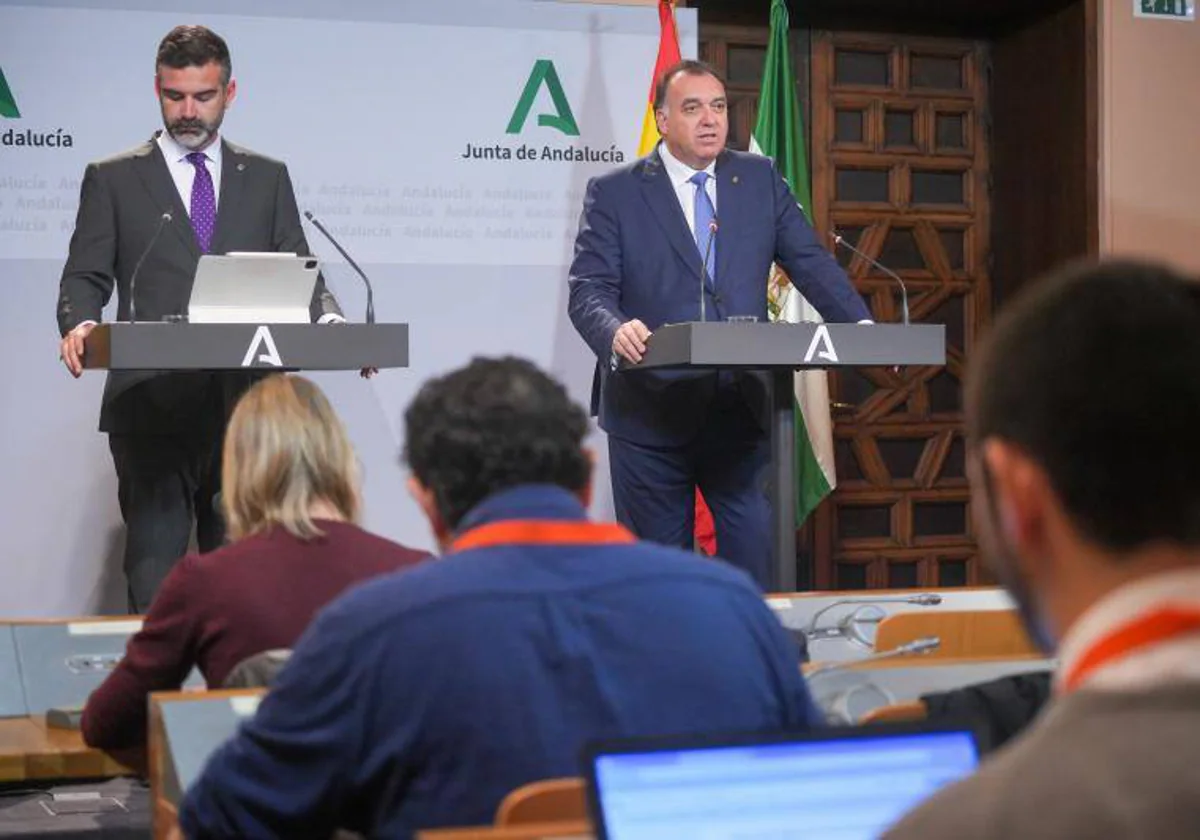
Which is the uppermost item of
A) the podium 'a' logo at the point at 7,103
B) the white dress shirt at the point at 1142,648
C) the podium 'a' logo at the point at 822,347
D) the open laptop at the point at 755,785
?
the podium 'a' logo at the point at 7,103

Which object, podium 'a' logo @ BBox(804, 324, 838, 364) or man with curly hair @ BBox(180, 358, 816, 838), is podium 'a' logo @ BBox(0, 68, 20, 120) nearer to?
podium 'a' logo @ BBox(804, 324, 838, 364)

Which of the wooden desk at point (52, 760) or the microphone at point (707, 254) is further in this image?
the microphone at point (707, 254)

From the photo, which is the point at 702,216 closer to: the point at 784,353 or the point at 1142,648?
the point at 784,353

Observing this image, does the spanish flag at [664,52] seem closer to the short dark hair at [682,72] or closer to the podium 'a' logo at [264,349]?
the short dark hair at [682,72]

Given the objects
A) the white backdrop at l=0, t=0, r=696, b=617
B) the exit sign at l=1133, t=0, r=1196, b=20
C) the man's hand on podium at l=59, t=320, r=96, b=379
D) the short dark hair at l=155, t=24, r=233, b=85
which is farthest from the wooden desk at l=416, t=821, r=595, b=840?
the exit sign at l=1133, t=0, r=1196, b=20

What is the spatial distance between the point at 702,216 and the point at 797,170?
187 centimetres

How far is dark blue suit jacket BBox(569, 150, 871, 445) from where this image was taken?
5.08 metres

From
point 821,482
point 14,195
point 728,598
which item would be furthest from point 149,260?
point 728,598

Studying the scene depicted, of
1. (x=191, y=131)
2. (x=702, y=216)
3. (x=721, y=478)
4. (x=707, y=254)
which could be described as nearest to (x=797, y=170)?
(x=702, y=216)

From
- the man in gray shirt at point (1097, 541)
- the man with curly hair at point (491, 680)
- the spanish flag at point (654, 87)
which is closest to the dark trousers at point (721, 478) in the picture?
the spanish flag at point (654, 87)

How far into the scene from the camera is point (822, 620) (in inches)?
152

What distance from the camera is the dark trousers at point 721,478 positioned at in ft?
16.5

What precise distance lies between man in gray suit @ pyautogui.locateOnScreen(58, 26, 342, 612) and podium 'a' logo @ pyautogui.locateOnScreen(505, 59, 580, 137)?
1.58 m

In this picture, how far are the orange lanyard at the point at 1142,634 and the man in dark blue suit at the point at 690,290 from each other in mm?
4038
